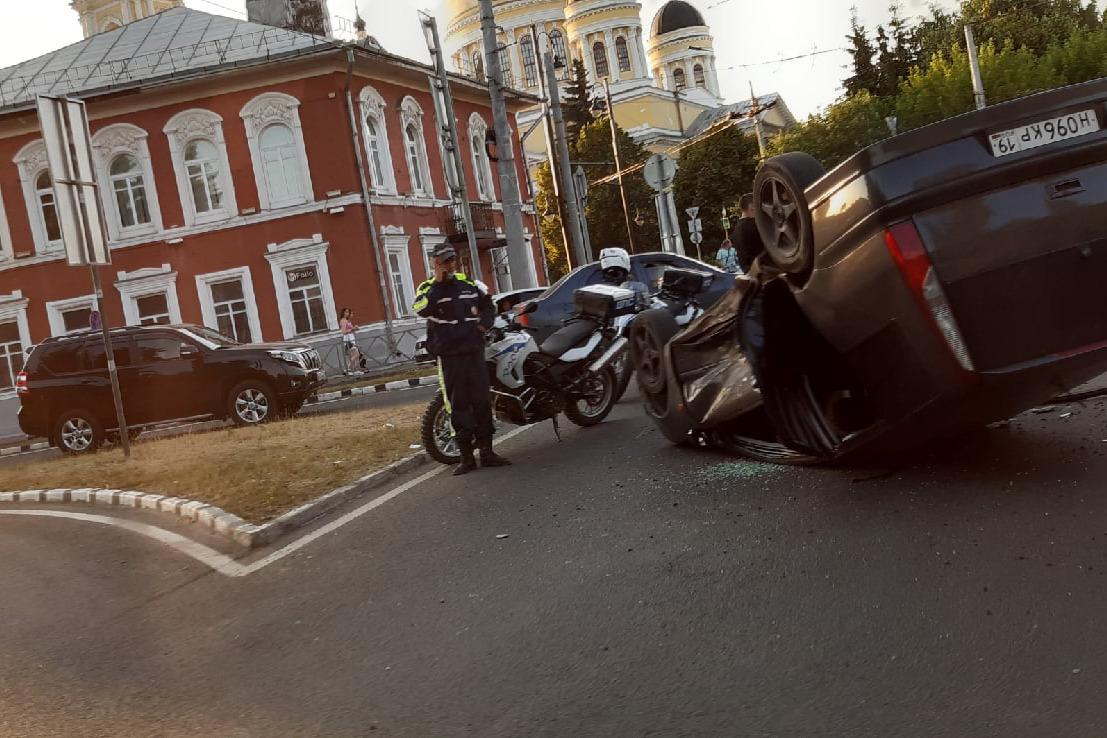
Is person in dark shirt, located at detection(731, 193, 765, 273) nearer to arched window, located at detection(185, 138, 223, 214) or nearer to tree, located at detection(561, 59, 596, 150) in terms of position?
arched window, located at detection(185, 138, 223, 214)

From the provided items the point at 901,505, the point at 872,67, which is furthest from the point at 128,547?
the point at 872,67

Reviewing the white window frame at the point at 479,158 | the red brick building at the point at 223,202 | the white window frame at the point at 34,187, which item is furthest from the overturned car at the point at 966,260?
the white window frame at the point at 479,158

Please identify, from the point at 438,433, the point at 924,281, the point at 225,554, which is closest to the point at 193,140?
the point at 438,433

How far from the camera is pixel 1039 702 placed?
344cm

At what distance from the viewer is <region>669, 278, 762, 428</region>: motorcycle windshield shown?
6.90m

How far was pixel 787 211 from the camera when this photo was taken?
→ 621cm

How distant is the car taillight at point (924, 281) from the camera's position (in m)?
5.30

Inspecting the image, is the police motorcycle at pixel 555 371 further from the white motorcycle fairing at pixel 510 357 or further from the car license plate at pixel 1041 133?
the car license plate at pixel 1041 133

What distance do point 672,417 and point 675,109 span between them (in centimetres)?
8847

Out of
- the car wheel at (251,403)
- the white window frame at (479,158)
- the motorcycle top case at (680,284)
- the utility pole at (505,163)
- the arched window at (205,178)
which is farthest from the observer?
the white window frame at (479,158)

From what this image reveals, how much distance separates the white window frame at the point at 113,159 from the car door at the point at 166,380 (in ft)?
51.4

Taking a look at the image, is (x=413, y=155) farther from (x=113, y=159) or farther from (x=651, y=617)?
(x=651, y=617)

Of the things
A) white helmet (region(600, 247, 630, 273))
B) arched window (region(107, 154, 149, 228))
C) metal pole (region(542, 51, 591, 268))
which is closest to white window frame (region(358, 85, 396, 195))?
metal pole (region(542, 51, 591, 268))

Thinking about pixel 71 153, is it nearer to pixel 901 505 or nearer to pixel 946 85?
pixel 901 505
